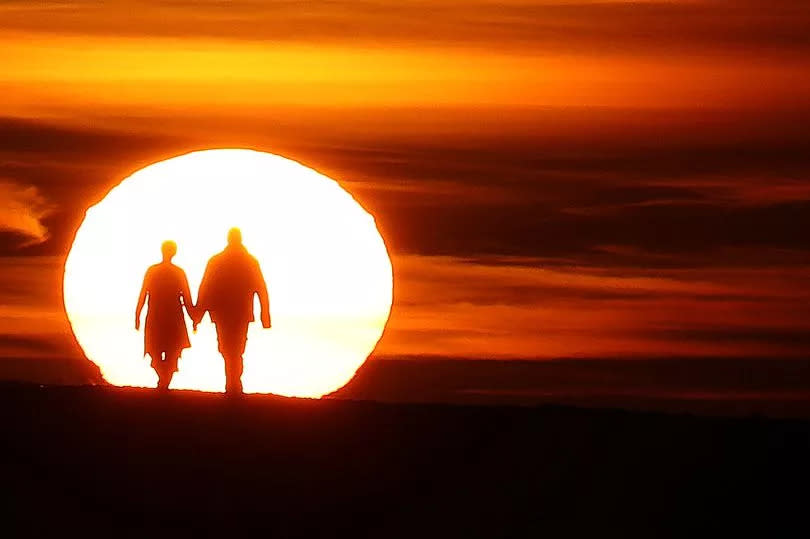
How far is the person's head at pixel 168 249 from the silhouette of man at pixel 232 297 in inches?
15.8

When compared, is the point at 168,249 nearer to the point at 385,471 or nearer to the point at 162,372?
the point at 162,372

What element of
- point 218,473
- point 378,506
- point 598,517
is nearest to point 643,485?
point 598,517

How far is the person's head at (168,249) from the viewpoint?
73.7 ft

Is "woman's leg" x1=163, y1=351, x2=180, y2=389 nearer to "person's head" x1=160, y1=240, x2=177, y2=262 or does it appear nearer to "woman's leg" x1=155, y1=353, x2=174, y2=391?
"woman's leg" x1=155, y1=353, x2=174, y2=391

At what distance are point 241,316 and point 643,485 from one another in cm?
605

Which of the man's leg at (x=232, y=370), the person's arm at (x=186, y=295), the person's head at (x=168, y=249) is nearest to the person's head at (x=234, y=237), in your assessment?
the person's head at (x=168, y=249)

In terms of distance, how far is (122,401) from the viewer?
63.7ft

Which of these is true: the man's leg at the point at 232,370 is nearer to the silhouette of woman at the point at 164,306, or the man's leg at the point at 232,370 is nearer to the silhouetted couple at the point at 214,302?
the silhouetted couple at the point at 214,302

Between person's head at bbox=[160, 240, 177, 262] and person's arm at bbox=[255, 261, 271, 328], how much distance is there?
35.6 inches

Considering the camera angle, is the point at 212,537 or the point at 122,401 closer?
the point at 212,537

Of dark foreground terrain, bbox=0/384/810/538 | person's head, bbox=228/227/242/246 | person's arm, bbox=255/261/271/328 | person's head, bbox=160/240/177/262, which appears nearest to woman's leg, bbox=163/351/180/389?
person's head, bbox=160/240/177/262

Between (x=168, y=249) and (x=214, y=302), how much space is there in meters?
0.75

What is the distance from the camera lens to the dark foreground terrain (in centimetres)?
1792

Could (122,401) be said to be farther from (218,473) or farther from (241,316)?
(241,316)
